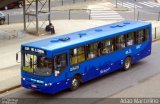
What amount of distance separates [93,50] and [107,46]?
1.33 metres

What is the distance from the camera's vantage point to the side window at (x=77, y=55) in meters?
21.8

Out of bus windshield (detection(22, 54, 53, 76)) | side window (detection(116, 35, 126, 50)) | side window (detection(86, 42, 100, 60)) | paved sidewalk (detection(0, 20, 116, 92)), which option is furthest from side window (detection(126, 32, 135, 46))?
bus windshield (detection(22, 54, 53, 76))

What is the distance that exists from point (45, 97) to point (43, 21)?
970 inches

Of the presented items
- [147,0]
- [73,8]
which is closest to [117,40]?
[73,8]

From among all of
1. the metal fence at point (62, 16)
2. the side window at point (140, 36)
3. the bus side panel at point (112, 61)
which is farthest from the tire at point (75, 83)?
the metal fence at point (62, 16)

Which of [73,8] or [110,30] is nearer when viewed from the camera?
[110,30]

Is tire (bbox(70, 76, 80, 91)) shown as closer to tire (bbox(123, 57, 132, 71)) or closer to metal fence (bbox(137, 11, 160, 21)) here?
tire (bbox(123, 57, 132, 71))

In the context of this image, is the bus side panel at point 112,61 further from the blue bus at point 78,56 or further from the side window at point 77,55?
the side window at point 77,55

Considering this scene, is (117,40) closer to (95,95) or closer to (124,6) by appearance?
(95,95)

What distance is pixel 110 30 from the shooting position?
25391 mm

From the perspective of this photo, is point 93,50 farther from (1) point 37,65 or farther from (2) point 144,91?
(1) point 37,65

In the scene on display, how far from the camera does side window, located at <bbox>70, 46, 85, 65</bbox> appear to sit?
2183 cm

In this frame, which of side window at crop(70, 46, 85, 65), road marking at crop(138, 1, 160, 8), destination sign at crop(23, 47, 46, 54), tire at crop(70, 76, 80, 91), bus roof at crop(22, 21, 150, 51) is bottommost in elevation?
tire at crop(70, 76, 80, 91)

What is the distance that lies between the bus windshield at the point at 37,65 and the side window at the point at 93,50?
9.82 ft
